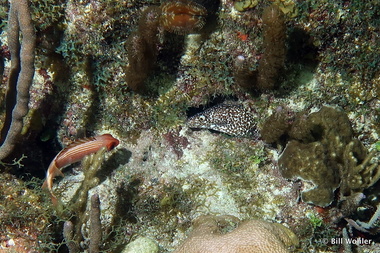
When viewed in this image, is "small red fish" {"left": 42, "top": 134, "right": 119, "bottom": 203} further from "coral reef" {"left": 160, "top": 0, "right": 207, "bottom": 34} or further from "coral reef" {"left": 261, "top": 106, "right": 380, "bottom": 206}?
"coral reef" {"left": 261, "top": 106, "right": 380, "bottom": 206}

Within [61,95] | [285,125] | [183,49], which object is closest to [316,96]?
[285,125]

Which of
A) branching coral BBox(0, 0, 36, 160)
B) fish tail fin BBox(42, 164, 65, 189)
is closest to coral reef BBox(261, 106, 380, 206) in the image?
fish tail fin BBox(42, 164, 65, 189)

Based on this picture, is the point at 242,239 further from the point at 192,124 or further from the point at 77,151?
the point at 77,151

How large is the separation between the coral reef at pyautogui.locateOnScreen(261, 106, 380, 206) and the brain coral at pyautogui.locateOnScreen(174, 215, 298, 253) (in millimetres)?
828

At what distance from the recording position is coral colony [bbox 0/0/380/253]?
160 inches

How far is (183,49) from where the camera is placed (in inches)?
187

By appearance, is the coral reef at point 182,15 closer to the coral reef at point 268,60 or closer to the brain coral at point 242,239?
the coral reef at point 268,60

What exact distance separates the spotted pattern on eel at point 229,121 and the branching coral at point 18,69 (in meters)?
2.49

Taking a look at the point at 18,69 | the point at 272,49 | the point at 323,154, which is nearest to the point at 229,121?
the point at 272,49

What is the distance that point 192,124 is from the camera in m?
4.96

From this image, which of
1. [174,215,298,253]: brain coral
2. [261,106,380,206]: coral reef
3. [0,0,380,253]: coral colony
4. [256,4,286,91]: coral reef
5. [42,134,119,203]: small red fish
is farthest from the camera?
[42,134,119,203]: small red fish

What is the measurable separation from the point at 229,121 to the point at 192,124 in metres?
0.64

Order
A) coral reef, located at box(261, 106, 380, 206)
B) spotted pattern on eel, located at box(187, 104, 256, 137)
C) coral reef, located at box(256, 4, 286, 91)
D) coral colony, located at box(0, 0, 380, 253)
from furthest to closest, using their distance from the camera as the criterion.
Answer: spotted pattern on eel, located at box(187, 104, 256, 137) → coral reef, located at box(261, 106, 380, 206) → coral colony, located at box(0, 0, 380, 253) → coral reef, located at box(256, 4, 286, 91)

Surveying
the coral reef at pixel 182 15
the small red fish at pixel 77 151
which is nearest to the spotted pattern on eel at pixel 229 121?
the small red fish at pixel 77 151
